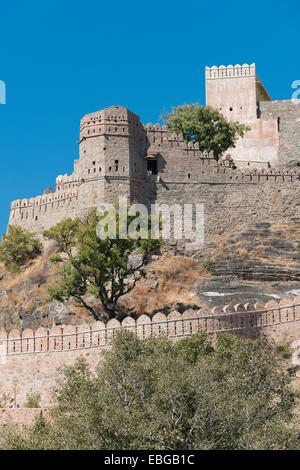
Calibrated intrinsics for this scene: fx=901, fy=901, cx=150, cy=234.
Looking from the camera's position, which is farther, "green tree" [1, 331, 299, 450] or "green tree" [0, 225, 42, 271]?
"green tree" [0, 225, 42, 271]

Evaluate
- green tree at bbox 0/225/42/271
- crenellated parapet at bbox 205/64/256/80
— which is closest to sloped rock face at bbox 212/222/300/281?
→ green tree at bbox 0/225/42/271

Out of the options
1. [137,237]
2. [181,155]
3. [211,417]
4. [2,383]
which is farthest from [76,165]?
[211,417]

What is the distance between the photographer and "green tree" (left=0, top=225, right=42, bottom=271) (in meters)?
48.8

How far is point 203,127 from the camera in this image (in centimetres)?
5528

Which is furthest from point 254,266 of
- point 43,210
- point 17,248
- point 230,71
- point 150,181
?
point 230,71

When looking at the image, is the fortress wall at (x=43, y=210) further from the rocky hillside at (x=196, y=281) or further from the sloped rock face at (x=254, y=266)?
the sloped rock face at (x=254, y=266)

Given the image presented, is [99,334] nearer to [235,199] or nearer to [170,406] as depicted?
[170,406]

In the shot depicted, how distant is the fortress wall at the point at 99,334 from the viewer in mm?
33312

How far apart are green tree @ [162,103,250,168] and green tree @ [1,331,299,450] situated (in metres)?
27.2

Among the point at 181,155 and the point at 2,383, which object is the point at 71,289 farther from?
the point at 181,155

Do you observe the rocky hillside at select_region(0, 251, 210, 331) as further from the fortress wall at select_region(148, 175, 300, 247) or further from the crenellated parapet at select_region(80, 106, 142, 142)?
the crenellated parapet at select_region(80, 106, 142, 142)

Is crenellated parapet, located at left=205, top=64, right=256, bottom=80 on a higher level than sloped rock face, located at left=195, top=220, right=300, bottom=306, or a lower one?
higher

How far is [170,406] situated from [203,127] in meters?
32.5

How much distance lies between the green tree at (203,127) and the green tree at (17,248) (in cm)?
1137
